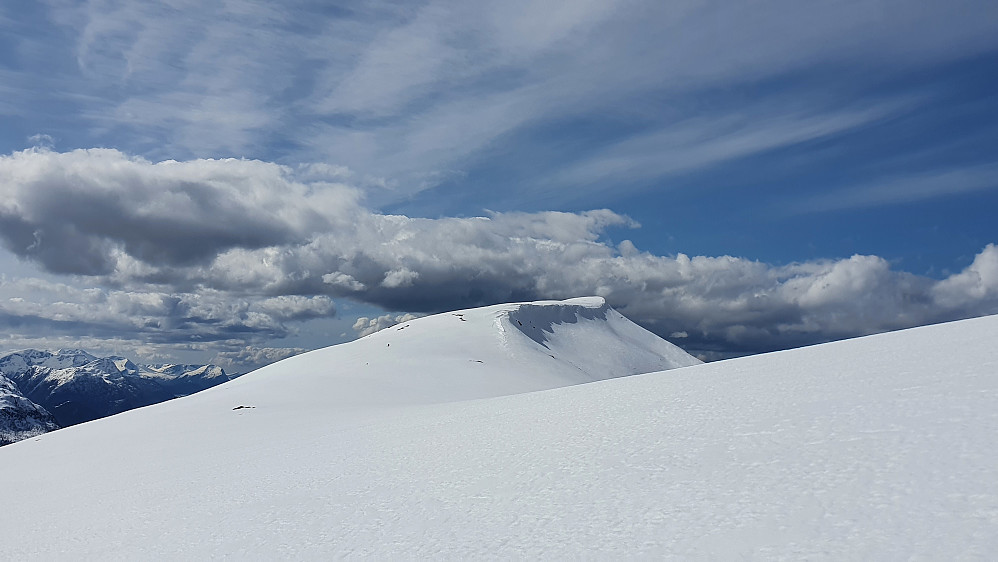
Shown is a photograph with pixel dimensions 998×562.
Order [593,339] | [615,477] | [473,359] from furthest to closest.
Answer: [593,339], [473,359], [615,477]

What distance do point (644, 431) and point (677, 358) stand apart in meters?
64.7

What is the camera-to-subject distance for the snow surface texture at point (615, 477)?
8359 millimetres

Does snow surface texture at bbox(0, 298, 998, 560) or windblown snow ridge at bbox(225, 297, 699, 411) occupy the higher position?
windblown snow ridge at bbox(225, 297, 699, 411)

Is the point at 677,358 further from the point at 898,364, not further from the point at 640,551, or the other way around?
the point at 640,551

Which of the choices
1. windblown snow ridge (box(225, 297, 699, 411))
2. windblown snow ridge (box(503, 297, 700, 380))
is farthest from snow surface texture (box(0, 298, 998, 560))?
windblown snow ridge (box(503, 297, 700, 380))

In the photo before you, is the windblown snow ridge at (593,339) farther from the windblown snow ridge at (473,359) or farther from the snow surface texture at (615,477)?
the snow surface texture at (615,477)

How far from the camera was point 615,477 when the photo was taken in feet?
37.4

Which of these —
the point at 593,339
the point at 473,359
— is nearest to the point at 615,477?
the point at 473,359

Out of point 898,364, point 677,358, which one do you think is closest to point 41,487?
point 898,364

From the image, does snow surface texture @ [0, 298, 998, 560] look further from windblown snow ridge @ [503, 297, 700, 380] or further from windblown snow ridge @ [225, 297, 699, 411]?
windblown snow ridge @ [503, 297, 700, 380]

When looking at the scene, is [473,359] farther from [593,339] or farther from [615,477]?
[615,477]

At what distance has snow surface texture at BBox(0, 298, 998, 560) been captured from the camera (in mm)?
8359

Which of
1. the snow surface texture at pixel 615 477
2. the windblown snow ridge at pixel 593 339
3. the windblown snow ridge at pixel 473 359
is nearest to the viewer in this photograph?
the snow surface texture at pixel 615 477

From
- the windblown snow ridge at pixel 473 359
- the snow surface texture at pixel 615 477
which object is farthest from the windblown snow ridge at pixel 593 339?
the snow surface texture at pixel 615 477
